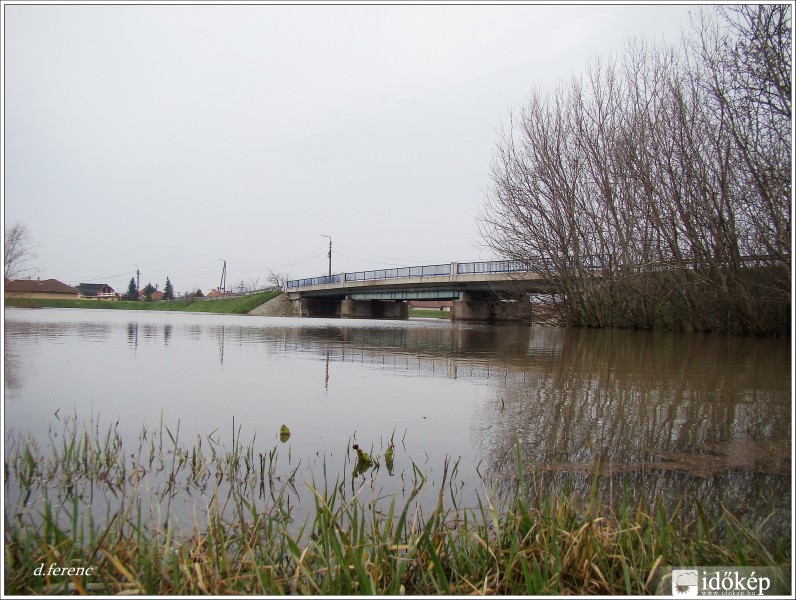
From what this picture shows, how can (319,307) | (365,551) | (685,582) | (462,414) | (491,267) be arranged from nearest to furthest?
(685,582), (365,551), (462,414), (491,267), (319,307)

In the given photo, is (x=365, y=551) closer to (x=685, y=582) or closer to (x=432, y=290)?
(x=685, y=582)

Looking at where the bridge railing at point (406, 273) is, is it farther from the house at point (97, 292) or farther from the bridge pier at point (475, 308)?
the house at point (97, 292)

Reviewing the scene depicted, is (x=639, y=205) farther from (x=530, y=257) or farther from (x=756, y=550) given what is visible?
(x=756, y=550)

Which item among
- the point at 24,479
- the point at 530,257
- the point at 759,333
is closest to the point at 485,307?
the point at 530,257

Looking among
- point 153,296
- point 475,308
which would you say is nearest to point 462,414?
point 475,308

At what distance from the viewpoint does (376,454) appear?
171 inches

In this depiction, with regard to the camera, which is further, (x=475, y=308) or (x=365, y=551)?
(x=475, y=308)

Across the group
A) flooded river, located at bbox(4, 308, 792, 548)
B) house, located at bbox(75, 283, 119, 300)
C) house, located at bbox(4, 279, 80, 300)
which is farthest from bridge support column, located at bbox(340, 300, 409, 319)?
flooded river, located at bbox(4, 308, 792, 548)

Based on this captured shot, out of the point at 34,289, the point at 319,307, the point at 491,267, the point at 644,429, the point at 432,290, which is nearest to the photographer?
the point at 644,429

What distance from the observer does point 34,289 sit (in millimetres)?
12688

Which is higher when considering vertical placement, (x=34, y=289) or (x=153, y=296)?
(x=153, y=296)

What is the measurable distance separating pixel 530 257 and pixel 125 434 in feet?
91.8

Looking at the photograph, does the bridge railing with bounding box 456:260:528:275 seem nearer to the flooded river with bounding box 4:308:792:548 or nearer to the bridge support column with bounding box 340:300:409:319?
the bridge support column with bounding box 340:300:409:319

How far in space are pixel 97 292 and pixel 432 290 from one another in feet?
87.4
